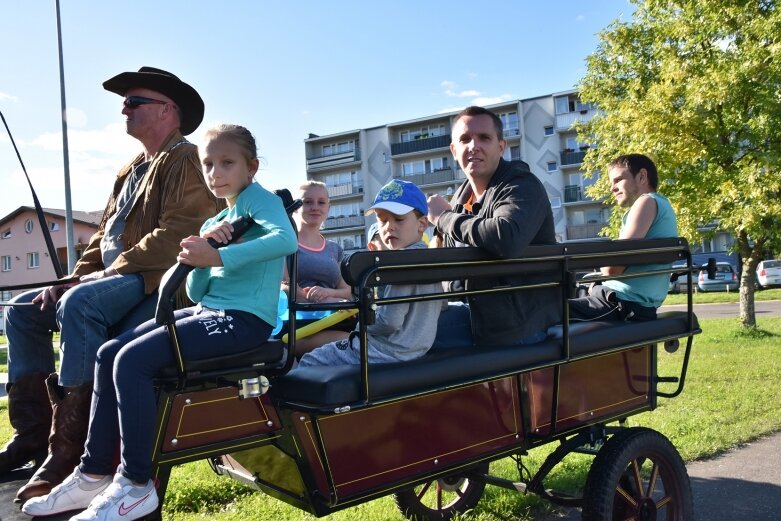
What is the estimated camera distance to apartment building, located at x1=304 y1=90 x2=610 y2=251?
42.1m

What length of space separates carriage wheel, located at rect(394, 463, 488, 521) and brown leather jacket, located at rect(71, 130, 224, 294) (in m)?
1.86

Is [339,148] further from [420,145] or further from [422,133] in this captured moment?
[420,145]

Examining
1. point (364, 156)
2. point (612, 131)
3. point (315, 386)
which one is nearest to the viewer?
point (315, 386)

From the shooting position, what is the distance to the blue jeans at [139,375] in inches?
81.0

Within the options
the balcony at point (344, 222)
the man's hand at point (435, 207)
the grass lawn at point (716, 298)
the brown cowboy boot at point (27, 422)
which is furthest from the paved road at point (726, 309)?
the balcony at point (344, 222)

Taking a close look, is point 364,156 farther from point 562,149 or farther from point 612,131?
point 612,131

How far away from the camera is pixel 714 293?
91.8ft

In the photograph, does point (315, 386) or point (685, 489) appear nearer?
point (315, 386)

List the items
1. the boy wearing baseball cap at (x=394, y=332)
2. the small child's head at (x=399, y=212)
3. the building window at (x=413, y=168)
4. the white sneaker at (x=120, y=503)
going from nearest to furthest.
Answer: the white sneaker at (x=120, y=503), the boy wearing baseball cap at (x=394, y=332), the small child's head at (x=399, y=212), the building window at (x=413, y=168)

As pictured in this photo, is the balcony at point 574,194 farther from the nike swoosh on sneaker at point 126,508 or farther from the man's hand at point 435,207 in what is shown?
the nike swoosh on sneaker at point 126,508

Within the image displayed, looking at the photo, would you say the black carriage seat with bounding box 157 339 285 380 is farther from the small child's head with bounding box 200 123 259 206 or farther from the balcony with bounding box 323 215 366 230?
the balcony with bounding box 323 215 366 230

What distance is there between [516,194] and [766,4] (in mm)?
10183

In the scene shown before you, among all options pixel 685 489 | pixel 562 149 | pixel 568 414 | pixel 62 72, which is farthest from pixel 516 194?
pixel 562 149

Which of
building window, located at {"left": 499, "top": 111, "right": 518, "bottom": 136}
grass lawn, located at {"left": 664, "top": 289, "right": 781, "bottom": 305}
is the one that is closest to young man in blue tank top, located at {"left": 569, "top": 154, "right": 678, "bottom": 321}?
grass lawn, located at {"left": 664, "top": 289, "right": 781, "bottom": 305}
